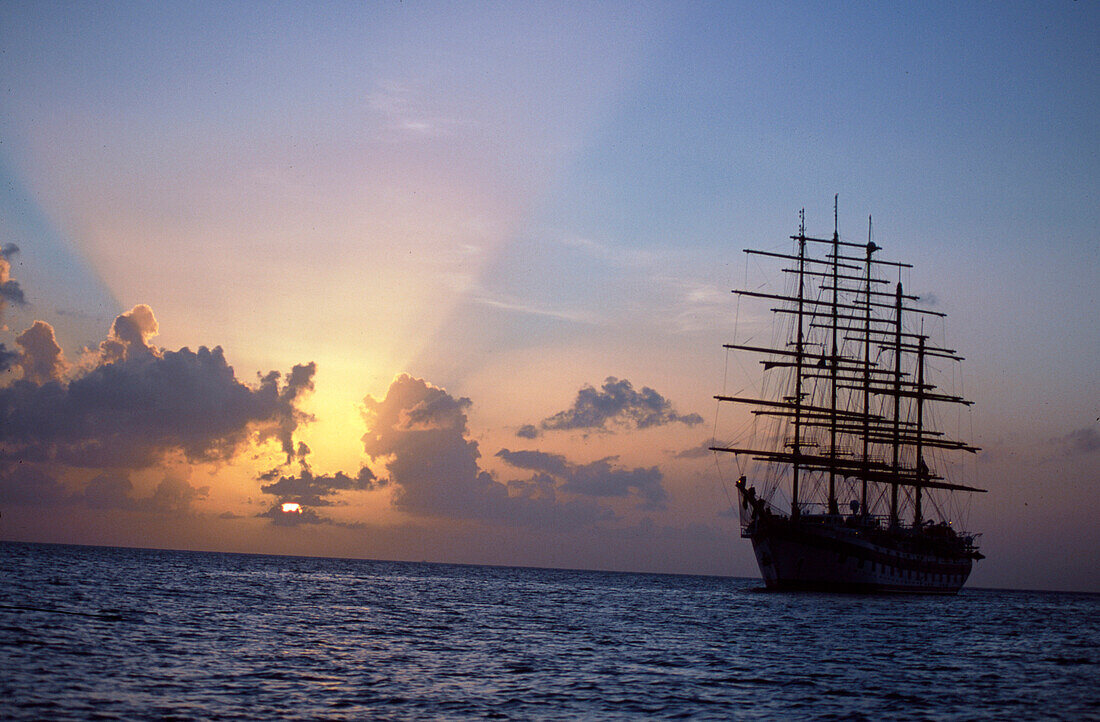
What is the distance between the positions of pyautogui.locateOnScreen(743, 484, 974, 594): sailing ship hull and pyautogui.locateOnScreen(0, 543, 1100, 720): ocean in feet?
93.0

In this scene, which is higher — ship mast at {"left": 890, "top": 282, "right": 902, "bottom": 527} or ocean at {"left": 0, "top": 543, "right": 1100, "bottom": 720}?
ship mast at {"left": 890, "top": 282, "right": 902, "bottom": 527}

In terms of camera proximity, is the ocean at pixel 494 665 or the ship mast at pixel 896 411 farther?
the ship mast at pixel 896 411

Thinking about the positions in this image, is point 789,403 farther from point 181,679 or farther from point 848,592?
point 181,679

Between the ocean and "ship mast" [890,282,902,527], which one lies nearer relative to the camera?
the ocean

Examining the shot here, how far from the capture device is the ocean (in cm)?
2902

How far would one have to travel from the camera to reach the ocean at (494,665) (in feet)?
95.2

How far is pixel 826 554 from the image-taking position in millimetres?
100750

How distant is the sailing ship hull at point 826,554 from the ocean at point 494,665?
93.0 ft

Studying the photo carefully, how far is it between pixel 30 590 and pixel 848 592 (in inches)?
3164

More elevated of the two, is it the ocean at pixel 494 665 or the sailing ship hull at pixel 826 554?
the sailing ship hull at pixel 826 554

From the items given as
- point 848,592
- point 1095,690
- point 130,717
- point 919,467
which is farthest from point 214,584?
point 919,467

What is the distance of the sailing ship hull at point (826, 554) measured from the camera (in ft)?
332

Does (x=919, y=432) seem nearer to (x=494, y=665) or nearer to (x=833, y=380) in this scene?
(x=833, y=380)

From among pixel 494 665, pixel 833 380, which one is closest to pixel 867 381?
pixel 833 380
